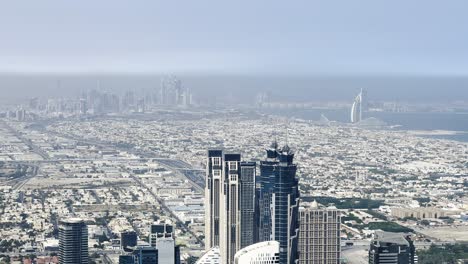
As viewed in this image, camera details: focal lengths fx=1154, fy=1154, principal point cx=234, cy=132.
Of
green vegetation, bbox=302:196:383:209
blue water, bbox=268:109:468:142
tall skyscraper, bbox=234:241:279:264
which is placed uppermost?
tall skyscraper, bbox=234:241:279:264

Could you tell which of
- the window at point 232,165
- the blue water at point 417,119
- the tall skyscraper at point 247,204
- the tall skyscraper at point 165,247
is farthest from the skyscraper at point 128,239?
the blue water at point 417,119

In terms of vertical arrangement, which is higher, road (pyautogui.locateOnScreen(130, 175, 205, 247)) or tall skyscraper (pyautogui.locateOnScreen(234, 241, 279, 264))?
tall skyscraper (pyautogui.locateOnScreen(234, 241, 279, 264))

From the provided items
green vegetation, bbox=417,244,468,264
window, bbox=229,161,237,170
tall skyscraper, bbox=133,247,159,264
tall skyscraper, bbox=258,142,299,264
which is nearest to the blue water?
green vegetation, bbox=417,244,468,264

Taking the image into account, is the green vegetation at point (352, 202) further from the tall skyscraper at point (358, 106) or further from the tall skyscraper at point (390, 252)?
the tall skyscraper at point (358, 106)

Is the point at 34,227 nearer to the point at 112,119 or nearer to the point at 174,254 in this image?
the point at 174,254

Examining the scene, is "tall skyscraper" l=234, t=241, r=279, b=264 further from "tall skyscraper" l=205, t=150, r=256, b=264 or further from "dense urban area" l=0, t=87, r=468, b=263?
"dense urban area" l=0, t=87, r=468, b=263

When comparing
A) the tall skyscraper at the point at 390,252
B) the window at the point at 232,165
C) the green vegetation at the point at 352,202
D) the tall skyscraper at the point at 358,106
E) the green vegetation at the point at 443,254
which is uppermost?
the window at the point at 232,165

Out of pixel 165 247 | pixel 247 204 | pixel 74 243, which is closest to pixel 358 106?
pixel 247 204
